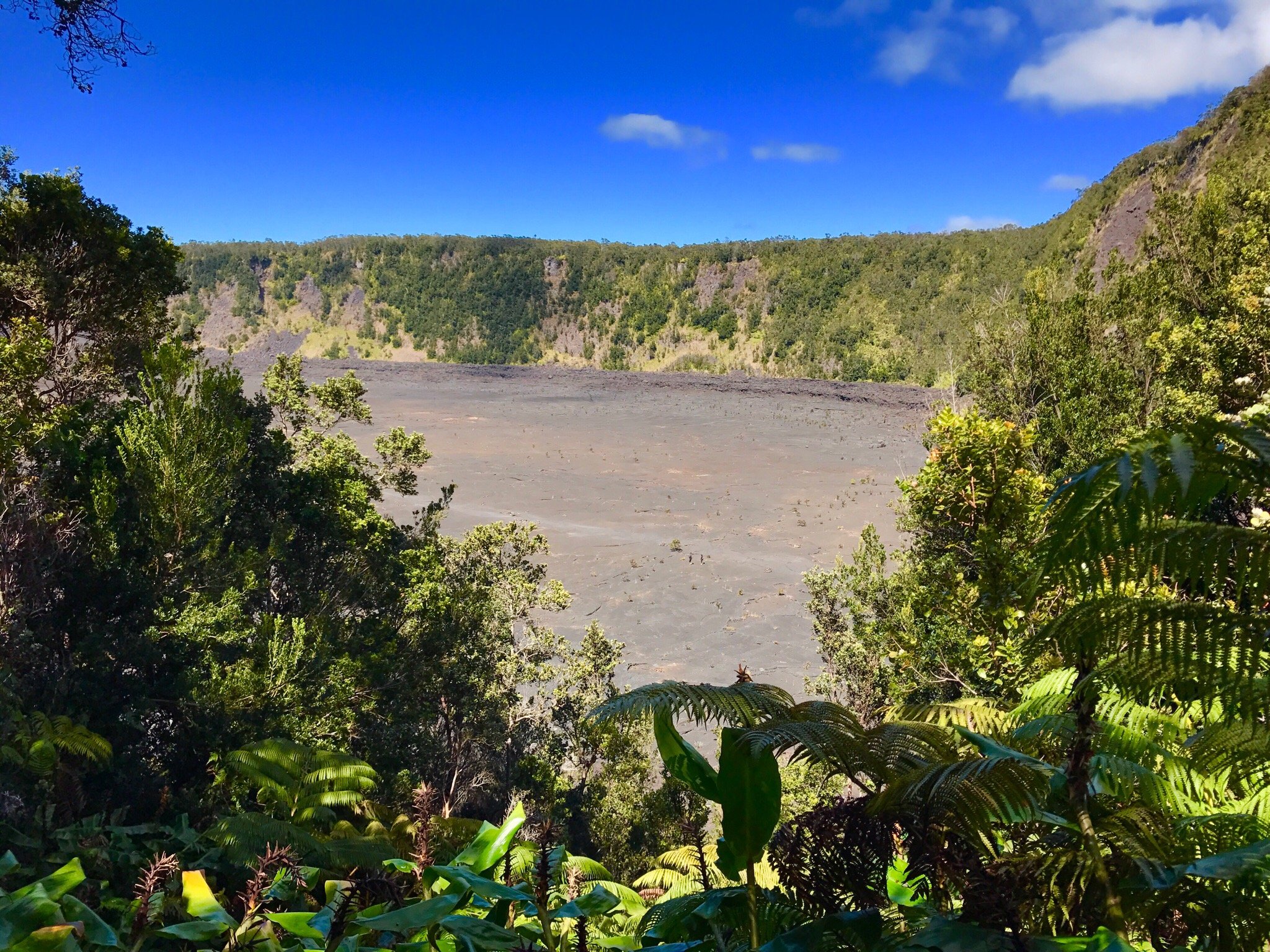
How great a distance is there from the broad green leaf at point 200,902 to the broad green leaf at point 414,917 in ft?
0.84

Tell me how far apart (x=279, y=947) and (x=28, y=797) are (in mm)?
5283

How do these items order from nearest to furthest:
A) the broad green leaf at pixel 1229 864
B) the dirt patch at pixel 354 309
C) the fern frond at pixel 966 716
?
1. the broad green leaf at pixel 1229 864
2. the fern frond at pixel 966 716
3. the dirt patch at pixel 354 309

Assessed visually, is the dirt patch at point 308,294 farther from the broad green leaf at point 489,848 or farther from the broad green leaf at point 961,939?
the broad green leaf at point 961,939

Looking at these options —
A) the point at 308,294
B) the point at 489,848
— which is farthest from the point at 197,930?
the point at 308,294

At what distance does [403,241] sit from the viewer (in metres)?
92.6

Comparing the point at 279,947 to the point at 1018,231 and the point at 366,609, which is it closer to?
the point at 366,609

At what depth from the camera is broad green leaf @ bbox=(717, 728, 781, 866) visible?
140 centimetres

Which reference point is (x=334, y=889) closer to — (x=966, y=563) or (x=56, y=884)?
(x=56, y=884)

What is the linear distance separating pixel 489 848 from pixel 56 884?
66 cm

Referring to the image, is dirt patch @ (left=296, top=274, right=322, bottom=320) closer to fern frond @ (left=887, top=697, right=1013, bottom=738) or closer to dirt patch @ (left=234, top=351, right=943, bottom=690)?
dirt patch @ (left=234, top=351, right=943, bottom=690)

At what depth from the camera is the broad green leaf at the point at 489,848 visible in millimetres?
1495

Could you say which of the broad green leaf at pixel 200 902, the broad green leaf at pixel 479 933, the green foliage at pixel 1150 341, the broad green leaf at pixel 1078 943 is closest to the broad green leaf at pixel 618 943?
the broad green leaf at pixel 479 933

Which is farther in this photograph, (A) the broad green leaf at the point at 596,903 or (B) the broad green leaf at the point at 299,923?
(A) the broad green leaf at the point at 596,903

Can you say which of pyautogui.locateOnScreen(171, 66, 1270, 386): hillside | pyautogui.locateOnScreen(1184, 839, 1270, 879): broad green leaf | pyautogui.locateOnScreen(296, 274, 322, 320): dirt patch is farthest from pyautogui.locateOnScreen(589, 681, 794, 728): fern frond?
pyautogui.locateOnScreen(296, 274, 322, 320): dirt patch
